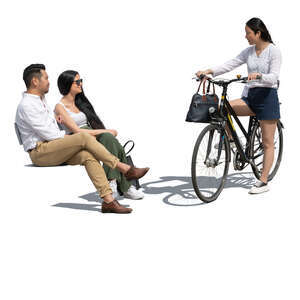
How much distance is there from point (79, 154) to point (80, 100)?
83 centimetres

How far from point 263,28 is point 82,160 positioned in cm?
278

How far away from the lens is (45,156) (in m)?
7.17

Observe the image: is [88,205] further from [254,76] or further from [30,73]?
[254,76]

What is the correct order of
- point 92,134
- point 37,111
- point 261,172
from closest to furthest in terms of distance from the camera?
1. point 37,111
2. point 92,134
3. point 261,172

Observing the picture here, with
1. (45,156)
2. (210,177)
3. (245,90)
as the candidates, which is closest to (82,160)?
(45,156)

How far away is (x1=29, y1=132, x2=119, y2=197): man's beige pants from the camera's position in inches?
281

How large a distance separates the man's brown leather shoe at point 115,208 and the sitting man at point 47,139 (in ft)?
0.67

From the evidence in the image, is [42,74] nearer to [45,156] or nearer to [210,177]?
[45,156]

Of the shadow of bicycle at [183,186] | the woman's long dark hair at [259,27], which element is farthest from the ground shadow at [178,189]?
the woman's long dark hair at [259,27]

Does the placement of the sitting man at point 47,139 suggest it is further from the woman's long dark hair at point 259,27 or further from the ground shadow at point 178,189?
the woman's long dark hair at point 259,27

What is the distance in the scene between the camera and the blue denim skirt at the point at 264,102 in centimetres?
802

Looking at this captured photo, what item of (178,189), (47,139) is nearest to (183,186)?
(178,189)

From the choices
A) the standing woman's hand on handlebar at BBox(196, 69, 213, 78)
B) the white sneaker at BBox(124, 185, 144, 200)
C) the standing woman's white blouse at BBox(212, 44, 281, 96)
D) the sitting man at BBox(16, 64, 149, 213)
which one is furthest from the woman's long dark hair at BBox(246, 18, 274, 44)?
the white sneaker at BBox(124, 185, 144, 200)

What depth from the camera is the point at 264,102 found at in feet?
26.4
